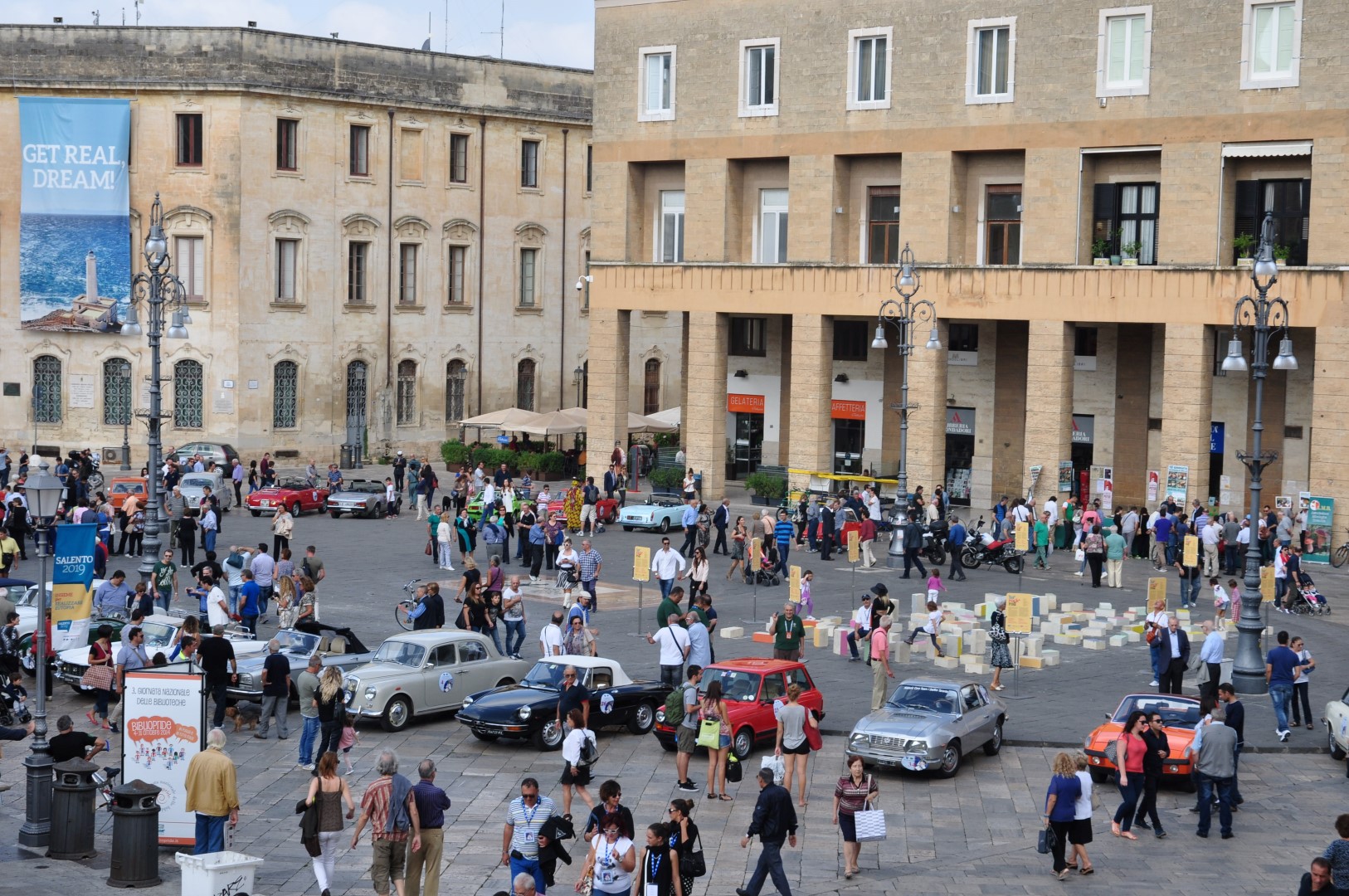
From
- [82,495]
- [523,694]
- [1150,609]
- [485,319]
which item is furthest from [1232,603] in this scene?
[485,319]

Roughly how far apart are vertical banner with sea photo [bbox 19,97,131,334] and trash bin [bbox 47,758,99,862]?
146ft

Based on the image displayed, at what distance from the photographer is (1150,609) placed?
29234 mm

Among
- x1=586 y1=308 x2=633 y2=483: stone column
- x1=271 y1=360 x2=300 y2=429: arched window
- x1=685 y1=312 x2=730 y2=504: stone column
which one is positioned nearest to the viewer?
x1=685 y1=312 x2=730 y2=504: stone column

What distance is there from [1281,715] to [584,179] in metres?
48.3

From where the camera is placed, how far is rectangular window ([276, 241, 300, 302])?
6144cm

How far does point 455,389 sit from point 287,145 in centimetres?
1103

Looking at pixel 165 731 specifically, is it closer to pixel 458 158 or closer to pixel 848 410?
pixel 848 410

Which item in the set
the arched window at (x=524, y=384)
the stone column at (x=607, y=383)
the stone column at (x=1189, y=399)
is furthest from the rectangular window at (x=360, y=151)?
the stone column at (x=1189, y=399)

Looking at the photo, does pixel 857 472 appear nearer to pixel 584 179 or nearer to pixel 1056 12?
pixel 1056 12

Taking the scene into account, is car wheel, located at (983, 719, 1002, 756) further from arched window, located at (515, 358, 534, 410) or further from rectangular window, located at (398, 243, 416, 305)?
arched window, located at (515, 358, 534, 410)

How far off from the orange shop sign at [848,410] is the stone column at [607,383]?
643 cm

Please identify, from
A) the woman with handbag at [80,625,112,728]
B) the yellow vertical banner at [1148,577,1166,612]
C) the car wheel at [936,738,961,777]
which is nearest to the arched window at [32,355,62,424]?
the woman with handbag at [80,625,112,728]

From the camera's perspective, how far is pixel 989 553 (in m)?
41.2

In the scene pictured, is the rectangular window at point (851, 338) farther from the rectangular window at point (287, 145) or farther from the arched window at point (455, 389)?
the rectangular window at point (287, 145)
